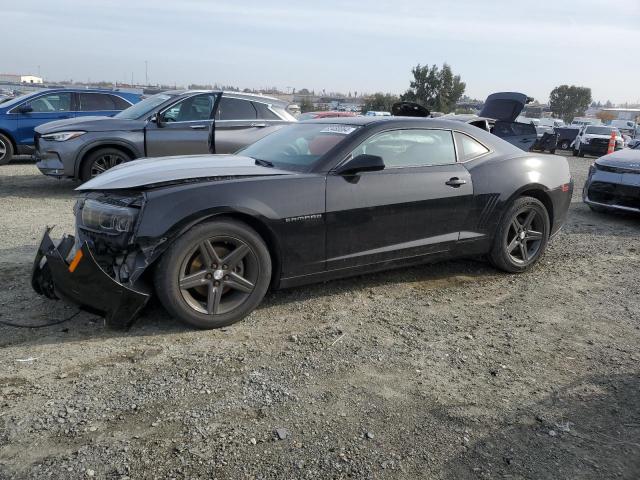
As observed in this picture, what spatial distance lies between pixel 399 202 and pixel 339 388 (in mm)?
1792

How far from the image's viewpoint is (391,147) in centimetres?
445

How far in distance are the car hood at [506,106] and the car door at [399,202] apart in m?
7.14

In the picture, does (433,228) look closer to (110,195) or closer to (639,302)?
(639,302)

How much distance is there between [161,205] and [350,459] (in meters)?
1.95

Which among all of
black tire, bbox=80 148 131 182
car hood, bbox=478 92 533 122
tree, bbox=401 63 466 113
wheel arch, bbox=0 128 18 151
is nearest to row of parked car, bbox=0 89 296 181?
black tire, bbox=80 148 131 182

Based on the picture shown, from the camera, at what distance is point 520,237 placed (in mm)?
5160

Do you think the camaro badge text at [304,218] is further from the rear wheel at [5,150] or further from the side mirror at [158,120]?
the rear wheel at [5,150]

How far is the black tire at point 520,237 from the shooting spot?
497 centimetres

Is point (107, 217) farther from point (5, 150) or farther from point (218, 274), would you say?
point (5, 150)

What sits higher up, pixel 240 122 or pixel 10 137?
pixel 240 122

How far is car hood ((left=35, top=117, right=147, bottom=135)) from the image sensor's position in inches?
321

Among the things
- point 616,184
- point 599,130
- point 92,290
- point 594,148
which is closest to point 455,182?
point 92,290

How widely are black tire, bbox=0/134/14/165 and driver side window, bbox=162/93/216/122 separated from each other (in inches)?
196

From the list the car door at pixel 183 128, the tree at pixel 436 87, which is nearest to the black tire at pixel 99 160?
the car door at pixel 183 128
